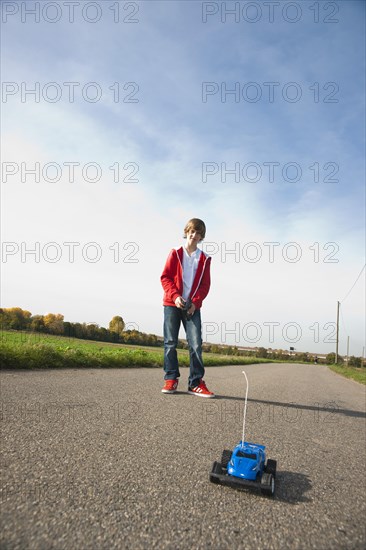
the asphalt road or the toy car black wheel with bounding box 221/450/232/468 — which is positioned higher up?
the toy car black wheel with bounding box 221/450/232/468

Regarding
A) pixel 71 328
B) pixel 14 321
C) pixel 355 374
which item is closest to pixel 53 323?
pixel 71 328

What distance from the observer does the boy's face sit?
4.77 metres

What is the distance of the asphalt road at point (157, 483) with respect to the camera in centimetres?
115

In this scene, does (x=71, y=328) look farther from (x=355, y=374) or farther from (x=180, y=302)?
(x=180, y=302)

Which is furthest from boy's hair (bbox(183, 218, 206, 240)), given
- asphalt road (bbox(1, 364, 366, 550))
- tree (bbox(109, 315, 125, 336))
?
tree (bbox(109, 315, 125, 336))

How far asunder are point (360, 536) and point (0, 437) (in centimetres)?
176

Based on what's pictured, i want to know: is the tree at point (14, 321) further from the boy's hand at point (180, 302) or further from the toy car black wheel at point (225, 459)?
the toy car black wheel at point (225, 459)

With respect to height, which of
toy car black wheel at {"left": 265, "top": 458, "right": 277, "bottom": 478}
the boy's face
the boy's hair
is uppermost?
the boy's hair

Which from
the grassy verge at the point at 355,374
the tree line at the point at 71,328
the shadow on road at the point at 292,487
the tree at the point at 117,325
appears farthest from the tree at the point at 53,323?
the shadow on road at the point at 292,487

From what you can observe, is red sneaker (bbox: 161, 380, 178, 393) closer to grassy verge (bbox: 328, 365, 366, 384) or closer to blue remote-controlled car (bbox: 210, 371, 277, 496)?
blue remote-controlled car (bbox: 210, 371, 277, 496)

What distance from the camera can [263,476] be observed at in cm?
155

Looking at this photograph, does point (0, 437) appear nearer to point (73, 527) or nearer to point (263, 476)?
point (73, 527)

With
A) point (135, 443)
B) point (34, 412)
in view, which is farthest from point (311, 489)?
point (34, 412)

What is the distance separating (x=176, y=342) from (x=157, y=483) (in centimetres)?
311
